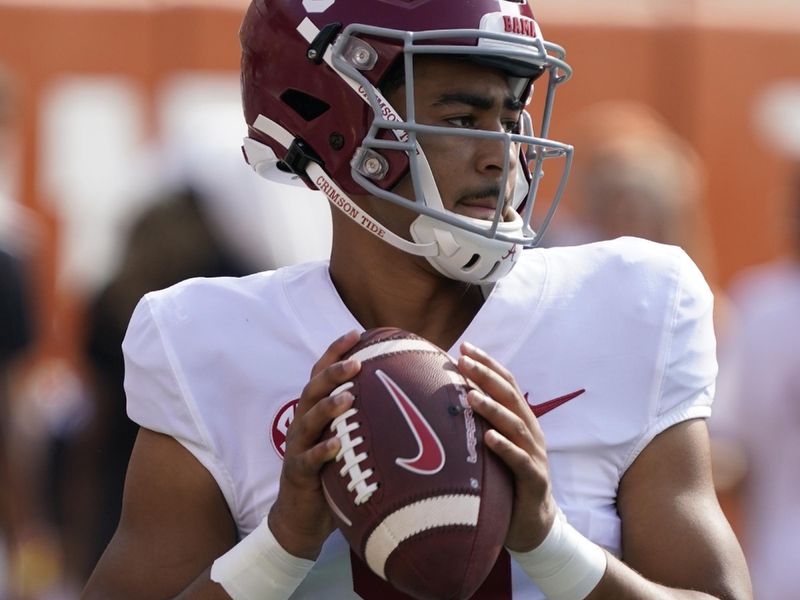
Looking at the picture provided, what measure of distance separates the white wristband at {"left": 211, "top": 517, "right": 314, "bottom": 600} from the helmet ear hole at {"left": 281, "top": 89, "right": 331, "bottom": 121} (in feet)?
2.11

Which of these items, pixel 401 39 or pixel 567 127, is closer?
pixel 401 39

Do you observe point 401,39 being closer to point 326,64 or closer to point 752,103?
point 326,64

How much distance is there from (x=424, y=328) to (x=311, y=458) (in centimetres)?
49

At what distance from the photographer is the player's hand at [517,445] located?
235 centimetres

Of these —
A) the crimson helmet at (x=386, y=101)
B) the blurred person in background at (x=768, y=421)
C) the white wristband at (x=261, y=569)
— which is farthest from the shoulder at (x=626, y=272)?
the blurred person in background at (x=768, y=421)

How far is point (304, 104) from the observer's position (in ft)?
9.21

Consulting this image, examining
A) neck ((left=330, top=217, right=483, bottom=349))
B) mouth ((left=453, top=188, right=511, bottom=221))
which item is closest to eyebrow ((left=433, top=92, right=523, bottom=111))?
mouth ((left=453, top=188, right=511, bottom=221))

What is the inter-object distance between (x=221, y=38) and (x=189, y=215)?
1.69m

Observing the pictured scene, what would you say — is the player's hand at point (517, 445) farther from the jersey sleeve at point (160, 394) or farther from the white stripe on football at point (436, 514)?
the jersey sleeve at point (160, 394)

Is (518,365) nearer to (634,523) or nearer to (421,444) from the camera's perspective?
(634,523)

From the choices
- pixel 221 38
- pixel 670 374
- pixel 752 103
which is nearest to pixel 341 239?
pixel 670 374

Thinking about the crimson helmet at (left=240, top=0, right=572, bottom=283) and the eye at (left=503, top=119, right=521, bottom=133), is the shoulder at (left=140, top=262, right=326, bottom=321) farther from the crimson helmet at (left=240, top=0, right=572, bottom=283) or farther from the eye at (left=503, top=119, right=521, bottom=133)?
the eye at (left=503, top=119, right=521, bottom=133)

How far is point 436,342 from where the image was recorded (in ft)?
9.14

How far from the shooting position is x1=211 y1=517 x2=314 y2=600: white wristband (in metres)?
2.49
